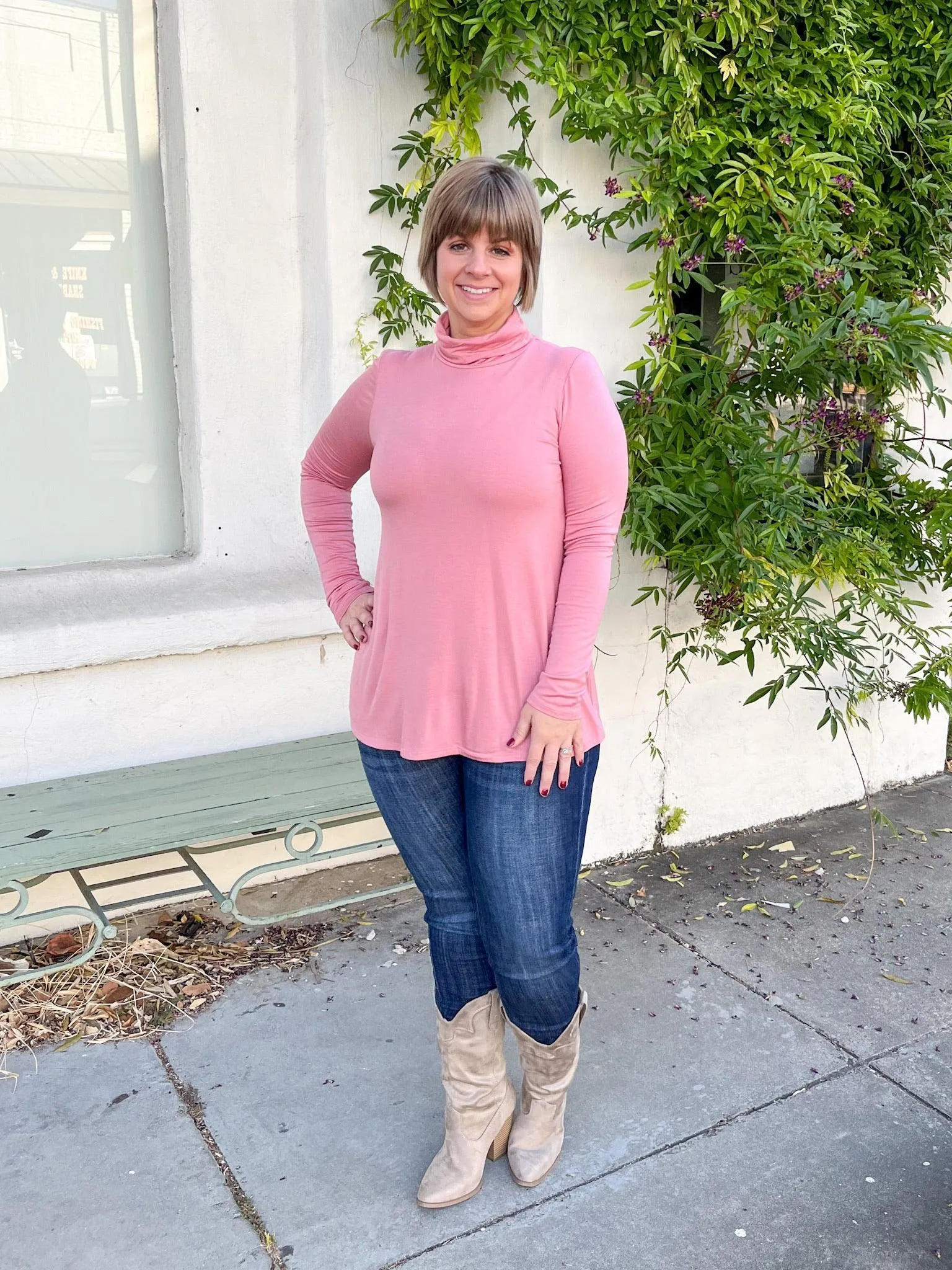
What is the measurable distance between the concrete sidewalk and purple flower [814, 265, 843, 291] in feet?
6.34

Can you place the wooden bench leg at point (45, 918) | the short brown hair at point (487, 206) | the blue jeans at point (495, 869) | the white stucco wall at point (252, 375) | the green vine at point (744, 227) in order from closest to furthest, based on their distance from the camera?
1. the short brown hair at point (487, 206)
2. the blue jeans at point (495, 869)
3. the wooden bench leg at point (45, 918)
4. the green vine at point (744, 227)
5. the white stucco wall at point (252, 375)

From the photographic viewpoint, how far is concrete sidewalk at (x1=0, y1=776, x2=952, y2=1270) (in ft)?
7.20

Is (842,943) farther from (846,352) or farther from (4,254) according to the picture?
(4,254)

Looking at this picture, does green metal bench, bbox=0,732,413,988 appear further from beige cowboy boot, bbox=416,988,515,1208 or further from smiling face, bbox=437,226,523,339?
smiling face, bbox=437,226,523,339

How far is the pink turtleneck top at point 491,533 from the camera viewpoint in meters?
1.90

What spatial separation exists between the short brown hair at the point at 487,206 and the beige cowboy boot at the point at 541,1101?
59.1 inches

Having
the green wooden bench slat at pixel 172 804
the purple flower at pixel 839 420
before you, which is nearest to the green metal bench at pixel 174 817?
the green wooden bench slat at pixel 172 804

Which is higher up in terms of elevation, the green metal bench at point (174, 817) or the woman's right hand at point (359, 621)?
the woman's right hand at point (359, 621)

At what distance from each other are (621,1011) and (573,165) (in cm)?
246

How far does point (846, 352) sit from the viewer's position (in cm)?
307

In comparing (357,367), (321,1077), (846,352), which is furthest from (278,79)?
(321,1077)

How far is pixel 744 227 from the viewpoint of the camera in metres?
3.27

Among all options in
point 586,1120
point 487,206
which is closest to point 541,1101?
point 586,1120

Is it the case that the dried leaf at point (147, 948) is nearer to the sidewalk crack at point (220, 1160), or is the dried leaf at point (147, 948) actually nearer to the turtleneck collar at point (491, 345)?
the sidewalk crack at point (220, 1160)
